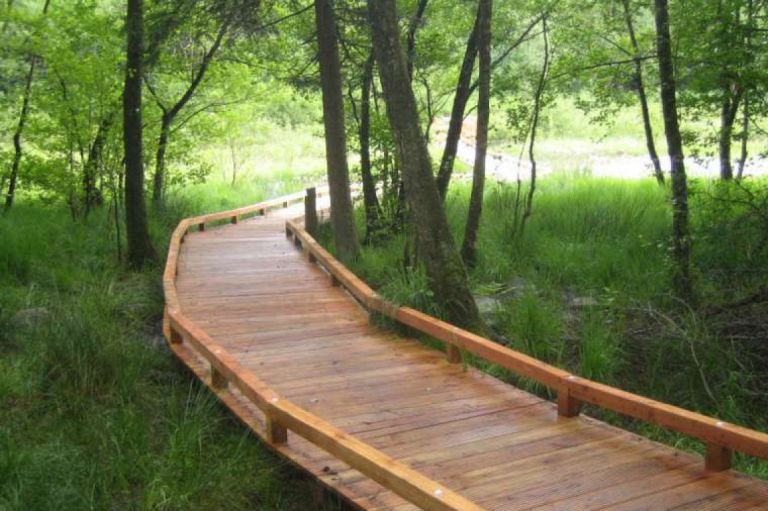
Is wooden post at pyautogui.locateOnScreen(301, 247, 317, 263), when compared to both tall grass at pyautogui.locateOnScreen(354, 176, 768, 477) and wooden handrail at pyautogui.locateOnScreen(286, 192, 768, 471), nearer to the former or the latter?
tall grass at pyautogui.locateOnScreen(354, 176, 768, 477)

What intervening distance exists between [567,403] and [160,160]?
36.1ft

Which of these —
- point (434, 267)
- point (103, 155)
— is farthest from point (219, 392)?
point (103, 155)

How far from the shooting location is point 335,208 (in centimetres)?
1069

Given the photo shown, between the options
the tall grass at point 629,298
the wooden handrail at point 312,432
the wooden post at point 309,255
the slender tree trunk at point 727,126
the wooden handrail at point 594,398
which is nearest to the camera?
the wooden handrail at point 312,432

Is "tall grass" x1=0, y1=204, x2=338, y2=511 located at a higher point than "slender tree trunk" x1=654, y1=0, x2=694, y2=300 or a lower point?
lower

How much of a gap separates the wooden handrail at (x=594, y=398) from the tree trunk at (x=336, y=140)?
9.92 feet

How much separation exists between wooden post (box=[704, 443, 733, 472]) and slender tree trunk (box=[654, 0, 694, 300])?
4.03 m

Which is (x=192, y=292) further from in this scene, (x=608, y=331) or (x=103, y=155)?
(x=608, y=331)

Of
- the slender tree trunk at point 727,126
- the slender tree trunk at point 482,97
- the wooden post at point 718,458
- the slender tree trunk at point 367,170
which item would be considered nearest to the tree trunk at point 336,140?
the slender tree trunk at point 367,170

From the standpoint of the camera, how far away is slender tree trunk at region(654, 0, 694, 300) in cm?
780

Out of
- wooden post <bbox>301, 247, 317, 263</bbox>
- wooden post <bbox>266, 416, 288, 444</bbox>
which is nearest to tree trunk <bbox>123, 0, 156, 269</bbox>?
wooden post <bbox>301, 247, 317, 263</bbox>

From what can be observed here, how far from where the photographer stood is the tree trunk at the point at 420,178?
282 inches

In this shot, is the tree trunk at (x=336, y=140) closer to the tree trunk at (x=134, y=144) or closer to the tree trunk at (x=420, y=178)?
the tree trunk at (x=134, y=144)

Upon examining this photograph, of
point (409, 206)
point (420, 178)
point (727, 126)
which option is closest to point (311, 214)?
point (409, 206)
